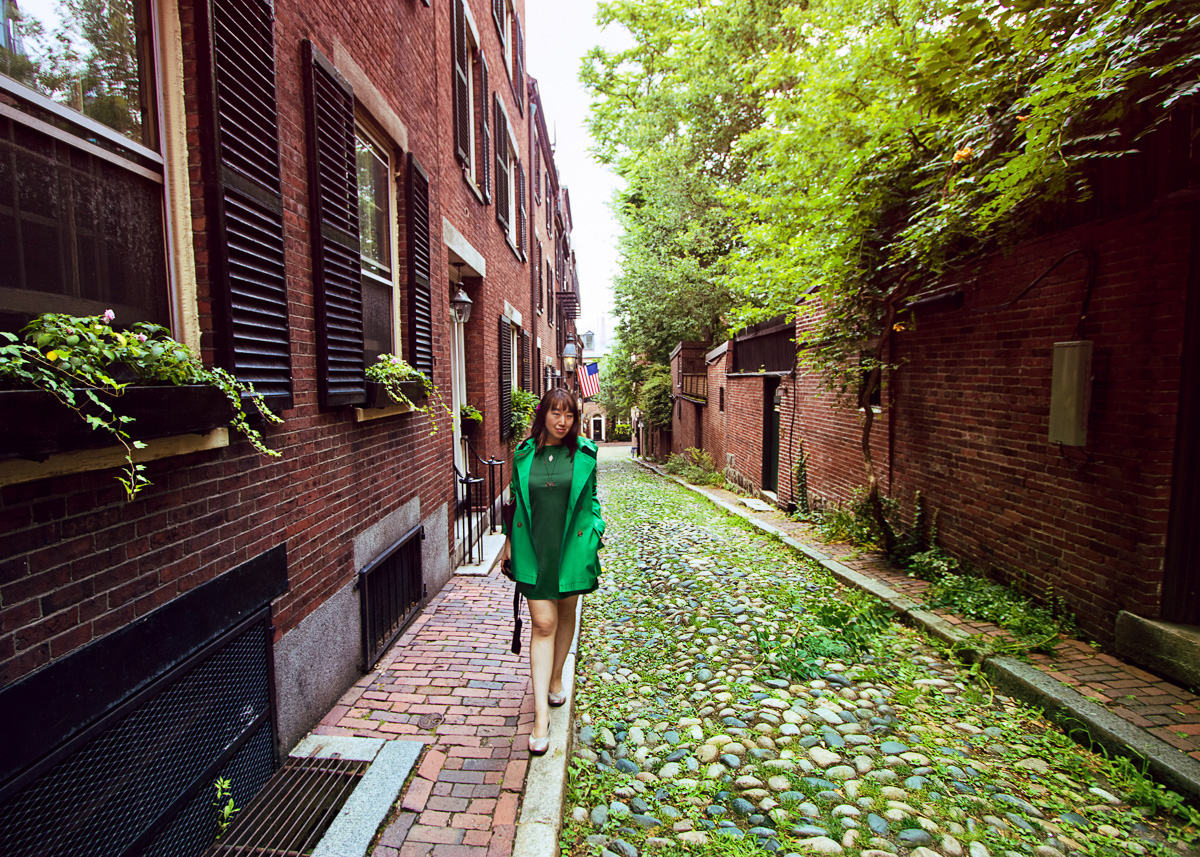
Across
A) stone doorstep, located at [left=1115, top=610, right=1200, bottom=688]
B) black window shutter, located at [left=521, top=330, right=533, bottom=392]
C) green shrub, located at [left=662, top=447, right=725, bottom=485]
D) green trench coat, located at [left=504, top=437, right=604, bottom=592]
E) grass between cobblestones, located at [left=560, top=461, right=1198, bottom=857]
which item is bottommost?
green shrub, located at [left=662, top=447, right=725, bottom=485]

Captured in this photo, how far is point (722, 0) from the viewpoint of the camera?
681 inches

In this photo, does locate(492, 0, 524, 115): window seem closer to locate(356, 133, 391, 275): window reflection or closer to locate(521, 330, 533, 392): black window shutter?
locate(521, 330, 533, 392): black window shutter

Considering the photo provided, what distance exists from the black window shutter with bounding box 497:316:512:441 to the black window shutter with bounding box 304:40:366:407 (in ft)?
17.0

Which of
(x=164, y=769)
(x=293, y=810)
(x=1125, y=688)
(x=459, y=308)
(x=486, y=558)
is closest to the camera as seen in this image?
(x=164, y=769)

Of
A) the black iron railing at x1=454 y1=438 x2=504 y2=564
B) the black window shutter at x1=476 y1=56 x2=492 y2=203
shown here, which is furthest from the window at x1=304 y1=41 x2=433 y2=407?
the black window shutter at x1=476 y1=56 x2=492 y2=203

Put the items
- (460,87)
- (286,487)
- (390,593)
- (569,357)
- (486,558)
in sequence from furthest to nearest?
(569,357) → (460,87) → (486,558) → (390,593) → (286,487)

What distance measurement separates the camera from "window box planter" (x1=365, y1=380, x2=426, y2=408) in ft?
13.0

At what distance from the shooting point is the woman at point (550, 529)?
122 inches

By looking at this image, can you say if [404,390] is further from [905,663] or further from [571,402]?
[905,663]

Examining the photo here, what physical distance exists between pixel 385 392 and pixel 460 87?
5.05 meters

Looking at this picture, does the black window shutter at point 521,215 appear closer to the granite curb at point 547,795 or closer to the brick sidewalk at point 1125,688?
the granite curb at point 547,795

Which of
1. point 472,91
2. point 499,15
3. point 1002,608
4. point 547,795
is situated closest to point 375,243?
point 547,795

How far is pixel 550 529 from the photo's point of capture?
3123mm

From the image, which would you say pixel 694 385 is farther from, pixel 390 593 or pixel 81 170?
pixel 81 170
